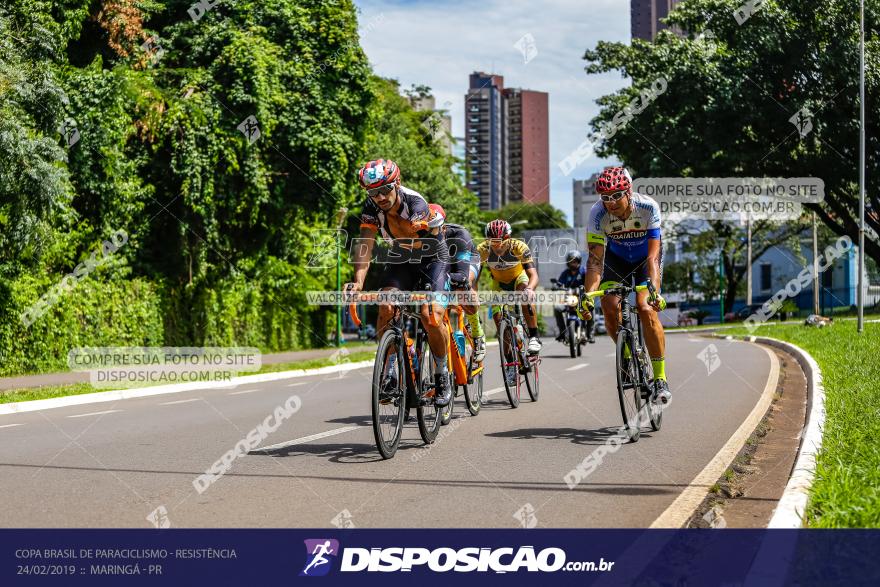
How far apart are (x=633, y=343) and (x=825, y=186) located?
29242mm

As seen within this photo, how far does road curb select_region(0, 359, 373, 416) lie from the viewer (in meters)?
11.7

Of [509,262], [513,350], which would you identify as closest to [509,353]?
[513,350]

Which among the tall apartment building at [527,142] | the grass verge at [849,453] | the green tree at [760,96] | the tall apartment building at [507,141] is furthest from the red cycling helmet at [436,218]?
the tall apartment building at [527,142]

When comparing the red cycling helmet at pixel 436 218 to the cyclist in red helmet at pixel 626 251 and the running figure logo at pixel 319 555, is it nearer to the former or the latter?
the cyclist in red helmet at pixel 626 251

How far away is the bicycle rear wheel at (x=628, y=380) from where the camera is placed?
7508 millimetres

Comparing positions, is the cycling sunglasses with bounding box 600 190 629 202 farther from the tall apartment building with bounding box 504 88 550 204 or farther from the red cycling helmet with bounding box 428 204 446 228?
the tall apartment building with bounding box 504 88 550 204

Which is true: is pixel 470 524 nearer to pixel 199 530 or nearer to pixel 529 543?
pixel 529 543

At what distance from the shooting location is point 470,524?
467cm

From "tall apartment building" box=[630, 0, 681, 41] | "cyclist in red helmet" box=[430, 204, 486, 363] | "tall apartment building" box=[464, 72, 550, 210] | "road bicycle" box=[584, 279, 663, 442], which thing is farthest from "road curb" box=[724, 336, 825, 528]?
"tall apartment building" box=[464, 72, 550, 210]

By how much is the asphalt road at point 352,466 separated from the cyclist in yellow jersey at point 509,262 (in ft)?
4.28

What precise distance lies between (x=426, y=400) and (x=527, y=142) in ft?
549

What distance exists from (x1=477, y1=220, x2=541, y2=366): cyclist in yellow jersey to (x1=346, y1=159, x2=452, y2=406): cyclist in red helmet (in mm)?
3450

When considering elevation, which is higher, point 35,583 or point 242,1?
point 242,1

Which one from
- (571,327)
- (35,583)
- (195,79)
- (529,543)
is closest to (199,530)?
(35,583)
